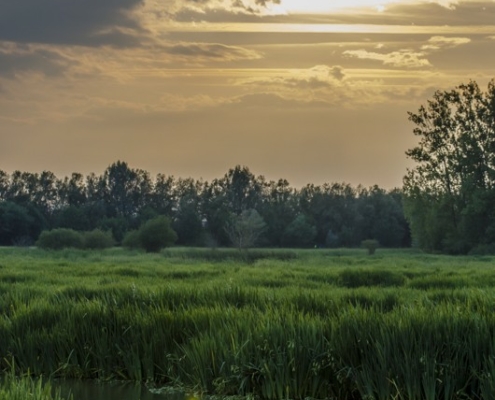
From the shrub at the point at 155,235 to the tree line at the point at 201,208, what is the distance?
25.2 m

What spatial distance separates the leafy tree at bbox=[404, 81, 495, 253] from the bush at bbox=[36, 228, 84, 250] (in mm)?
28596

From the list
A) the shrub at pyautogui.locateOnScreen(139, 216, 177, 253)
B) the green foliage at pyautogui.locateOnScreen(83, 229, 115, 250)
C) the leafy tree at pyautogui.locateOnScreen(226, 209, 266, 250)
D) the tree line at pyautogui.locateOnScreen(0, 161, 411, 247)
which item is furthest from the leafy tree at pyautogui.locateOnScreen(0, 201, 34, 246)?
the shrub at pyautogui.locateOnScreen(139, 216, 177, 253)

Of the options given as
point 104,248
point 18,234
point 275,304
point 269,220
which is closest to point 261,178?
point 269,220

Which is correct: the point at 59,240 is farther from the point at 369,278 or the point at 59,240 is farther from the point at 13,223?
the point at 369,278

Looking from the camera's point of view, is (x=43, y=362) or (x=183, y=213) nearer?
(x=43, y=362)

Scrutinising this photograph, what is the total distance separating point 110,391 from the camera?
955cm

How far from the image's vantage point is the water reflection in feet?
30.0

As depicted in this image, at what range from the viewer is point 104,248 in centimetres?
6950

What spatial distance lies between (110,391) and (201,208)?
9907cm

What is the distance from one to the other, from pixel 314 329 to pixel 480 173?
2258 inches

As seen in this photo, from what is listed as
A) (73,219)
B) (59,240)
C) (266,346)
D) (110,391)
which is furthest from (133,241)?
(266,346)

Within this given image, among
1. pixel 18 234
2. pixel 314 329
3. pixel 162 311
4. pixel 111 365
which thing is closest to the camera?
pixel 314 329

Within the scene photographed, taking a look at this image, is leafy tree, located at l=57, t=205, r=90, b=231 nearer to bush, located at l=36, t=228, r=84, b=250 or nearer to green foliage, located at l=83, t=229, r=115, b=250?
green foliage, located at l=83, t=229, r=115, b=250

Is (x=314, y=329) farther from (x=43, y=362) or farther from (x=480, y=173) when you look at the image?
(x=480, y=173)
